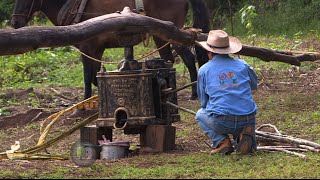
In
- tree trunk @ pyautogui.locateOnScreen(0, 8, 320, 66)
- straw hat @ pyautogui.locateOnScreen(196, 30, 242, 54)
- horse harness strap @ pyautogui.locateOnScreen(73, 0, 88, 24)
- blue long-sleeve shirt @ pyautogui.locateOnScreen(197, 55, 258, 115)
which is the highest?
horse harness strap @ pyautogui.locateOnScreen(73, 0, 88, 24)

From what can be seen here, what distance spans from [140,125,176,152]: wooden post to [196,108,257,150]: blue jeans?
0.45 meters

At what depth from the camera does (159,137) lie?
7.14 m

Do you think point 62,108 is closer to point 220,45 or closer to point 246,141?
point 220,45

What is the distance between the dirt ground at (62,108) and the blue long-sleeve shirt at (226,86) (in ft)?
2.29

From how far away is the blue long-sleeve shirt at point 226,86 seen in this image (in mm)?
6648

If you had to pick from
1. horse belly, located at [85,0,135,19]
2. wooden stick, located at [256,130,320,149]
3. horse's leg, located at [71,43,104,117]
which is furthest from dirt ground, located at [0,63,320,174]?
horse belly, located at [85,0,135,19]

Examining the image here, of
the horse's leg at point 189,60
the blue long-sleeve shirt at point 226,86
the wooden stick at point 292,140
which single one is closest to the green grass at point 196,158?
the wooden stick at point 292,140

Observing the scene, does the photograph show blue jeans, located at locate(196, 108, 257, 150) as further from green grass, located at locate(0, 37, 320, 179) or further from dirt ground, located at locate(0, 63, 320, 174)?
dirt ground, located at locate(0, 63, 320, 174)

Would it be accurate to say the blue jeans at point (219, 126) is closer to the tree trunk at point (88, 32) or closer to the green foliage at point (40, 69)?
the tree trunk at point (88, 32)

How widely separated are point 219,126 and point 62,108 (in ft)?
15.7

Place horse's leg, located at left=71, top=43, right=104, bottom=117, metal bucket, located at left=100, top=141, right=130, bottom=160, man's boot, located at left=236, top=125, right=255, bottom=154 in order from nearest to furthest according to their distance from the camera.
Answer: man's boot, located at left=236, top=125, right=255, bottom=154 → metal bucket, located at left=100, top=141, right=130, bottom=160 → horse's leg, located at left=71, top=43, right=104, bottom=117

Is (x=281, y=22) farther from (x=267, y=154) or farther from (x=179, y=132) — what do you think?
(x=267, y=154)

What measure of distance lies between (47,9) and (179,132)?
141 inches

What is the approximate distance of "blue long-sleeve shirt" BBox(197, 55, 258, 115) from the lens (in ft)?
21.8
